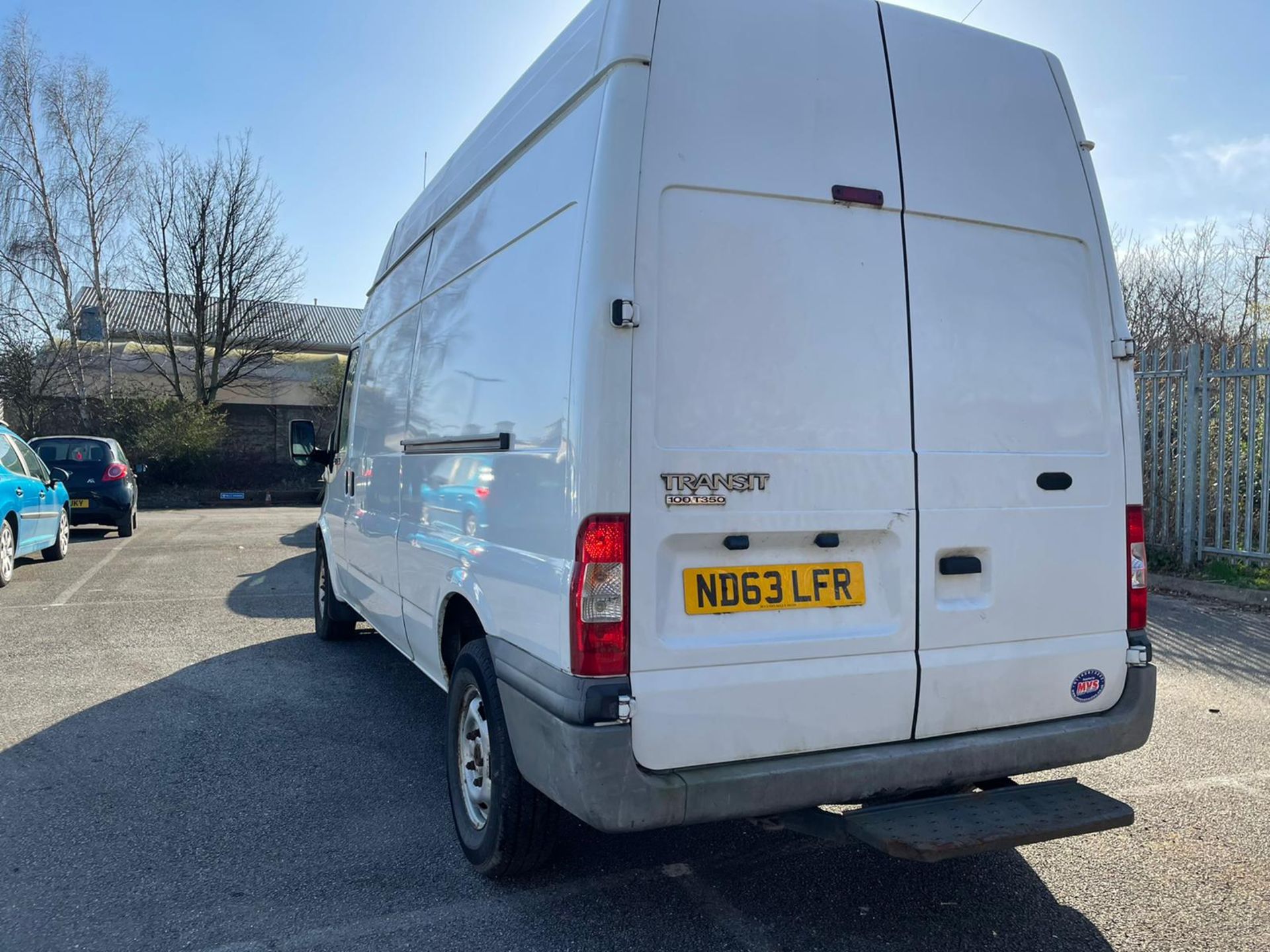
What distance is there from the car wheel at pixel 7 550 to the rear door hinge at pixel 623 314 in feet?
30.7

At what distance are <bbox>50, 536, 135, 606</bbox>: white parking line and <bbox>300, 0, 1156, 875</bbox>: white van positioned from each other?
281 inches

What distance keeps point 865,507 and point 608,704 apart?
0.99 meters

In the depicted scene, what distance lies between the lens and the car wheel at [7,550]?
955 centimetres

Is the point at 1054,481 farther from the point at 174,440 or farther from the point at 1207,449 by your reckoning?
the point at 174,440

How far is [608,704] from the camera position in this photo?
102 inches

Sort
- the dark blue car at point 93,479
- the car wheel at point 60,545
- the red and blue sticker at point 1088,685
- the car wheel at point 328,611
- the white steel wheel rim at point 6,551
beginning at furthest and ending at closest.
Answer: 1. the dark blue car at point 93,479
2. the car wheel at point 60,545
3. the white steel wheel rim at point 6,551
4. the car wheel at point 328,611
5. the red and blue sticker at point 1088,685

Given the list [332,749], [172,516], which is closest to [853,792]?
[332,749]

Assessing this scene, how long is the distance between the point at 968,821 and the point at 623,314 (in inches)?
70.8

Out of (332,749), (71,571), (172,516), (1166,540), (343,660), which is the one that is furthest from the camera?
(172,516)

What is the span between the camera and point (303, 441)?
263 inches

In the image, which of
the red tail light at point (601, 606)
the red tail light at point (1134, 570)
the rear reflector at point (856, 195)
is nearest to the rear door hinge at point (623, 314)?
the red tail light at point (601, 606)

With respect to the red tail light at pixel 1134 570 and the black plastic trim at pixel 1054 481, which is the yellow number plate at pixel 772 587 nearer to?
the black plastic trim at pixel 1054 481

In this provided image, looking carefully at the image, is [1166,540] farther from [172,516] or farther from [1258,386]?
[172,516]

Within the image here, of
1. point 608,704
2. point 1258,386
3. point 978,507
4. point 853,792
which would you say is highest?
point 1258,386
